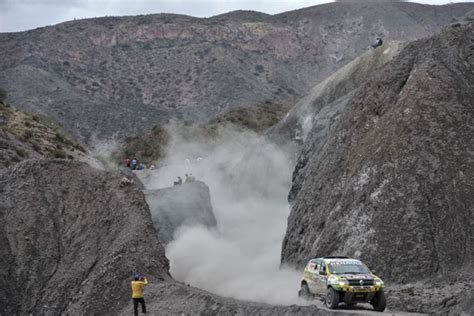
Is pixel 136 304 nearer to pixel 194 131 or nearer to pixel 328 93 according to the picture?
pixel 328 93

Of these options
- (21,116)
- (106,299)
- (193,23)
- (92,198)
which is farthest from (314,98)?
(193,23)

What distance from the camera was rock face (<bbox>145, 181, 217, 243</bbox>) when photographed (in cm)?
4797

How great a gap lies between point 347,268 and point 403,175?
10.1 meters

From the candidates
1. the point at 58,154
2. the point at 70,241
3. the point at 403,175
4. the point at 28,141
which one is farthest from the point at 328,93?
the point at 70,241

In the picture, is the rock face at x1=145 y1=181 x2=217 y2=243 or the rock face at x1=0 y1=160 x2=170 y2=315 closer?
the rock face at x1=0 y1=160 x2=170 y2=315

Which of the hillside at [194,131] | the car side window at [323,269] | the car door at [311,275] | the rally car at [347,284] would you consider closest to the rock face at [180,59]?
the hillside at [194,131]

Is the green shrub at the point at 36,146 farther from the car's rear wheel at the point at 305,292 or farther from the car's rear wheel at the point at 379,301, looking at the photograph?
the car's rear wheel at the point at 379,301

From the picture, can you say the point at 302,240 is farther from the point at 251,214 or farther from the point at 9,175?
the point at 251,214

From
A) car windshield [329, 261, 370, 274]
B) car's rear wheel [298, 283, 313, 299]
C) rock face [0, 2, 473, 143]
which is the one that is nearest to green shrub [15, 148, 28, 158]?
car's rear wheel [298, 283, 313, 299]

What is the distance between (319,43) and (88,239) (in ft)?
424

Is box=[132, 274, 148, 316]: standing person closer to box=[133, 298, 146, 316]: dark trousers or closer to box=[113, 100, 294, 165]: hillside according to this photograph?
box=[133, 298, 146, 316]: dark trousers

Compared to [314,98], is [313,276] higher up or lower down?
lower down

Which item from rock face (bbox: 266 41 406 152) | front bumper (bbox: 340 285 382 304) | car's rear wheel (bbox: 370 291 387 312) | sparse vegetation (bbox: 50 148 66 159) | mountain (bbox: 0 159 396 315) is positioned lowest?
car's rear wheel (bbox: 370 291 387 312)

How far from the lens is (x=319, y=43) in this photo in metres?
159
